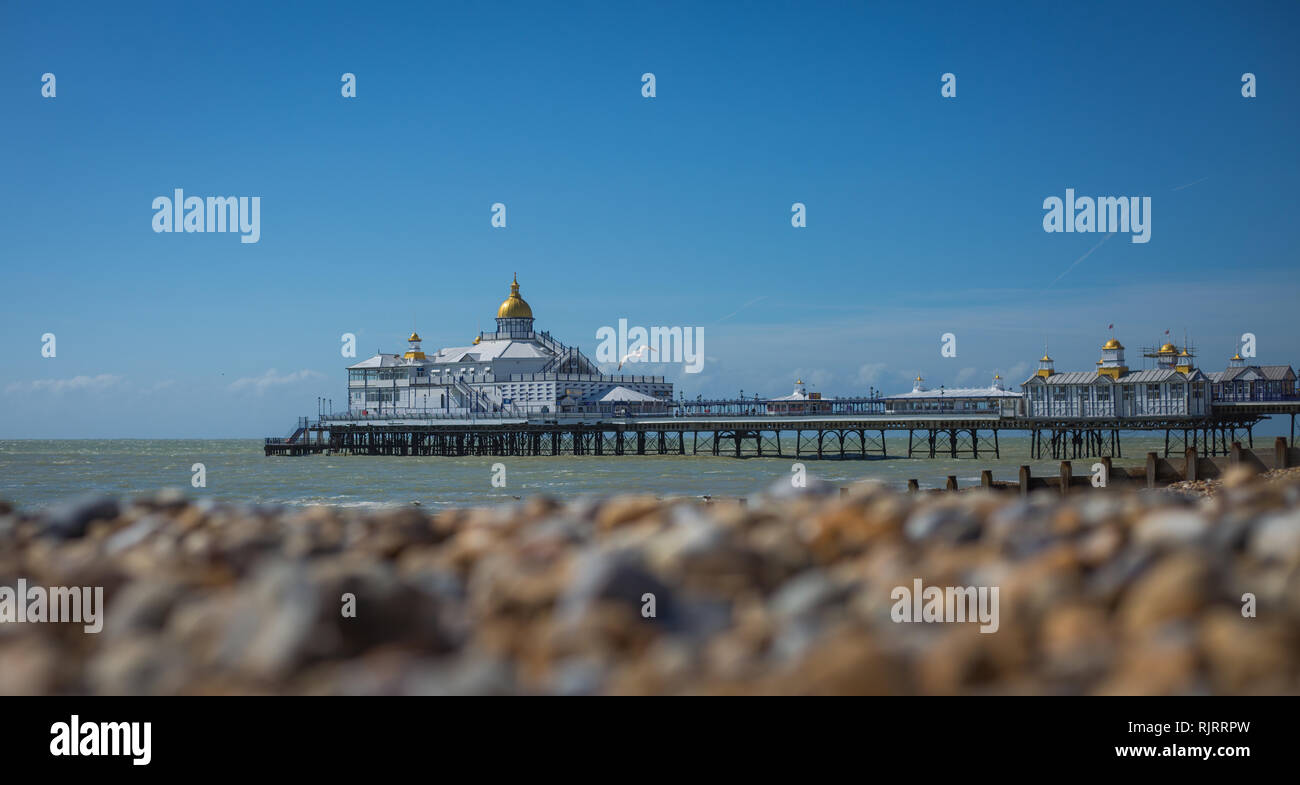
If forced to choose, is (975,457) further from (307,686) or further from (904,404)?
(307,686)

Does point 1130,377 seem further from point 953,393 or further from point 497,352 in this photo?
point 497,352

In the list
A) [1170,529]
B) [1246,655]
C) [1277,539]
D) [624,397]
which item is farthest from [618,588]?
[624,397]

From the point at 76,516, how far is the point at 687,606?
16.8ft

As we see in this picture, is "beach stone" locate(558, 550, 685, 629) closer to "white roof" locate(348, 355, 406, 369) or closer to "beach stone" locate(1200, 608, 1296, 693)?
"beach stone" locate(1200, 608, 1296, 693)

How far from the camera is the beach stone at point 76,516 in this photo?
25.4ft

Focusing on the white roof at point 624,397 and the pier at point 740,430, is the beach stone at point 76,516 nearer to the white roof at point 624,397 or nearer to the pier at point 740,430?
the pier at point 740,430

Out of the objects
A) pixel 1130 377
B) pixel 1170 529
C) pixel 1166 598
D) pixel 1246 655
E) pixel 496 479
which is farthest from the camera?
pixel 1130 377

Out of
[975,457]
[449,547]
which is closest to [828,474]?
[975,457]

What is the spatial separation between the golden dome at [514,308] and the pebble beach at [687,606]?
83186 millimetres

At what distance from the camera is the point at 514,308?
90062 mm

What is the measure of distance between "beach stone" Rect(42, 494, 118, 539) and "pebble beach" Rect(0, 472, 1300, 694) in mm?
404

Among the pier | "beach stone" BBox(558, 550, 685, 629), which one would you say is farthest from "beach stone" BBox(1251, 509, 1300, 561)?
the pier

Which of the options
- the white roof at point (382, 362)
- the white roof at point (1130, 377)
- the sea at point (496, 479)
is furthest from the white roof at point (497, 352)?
the white roof at point (1130, 377)
